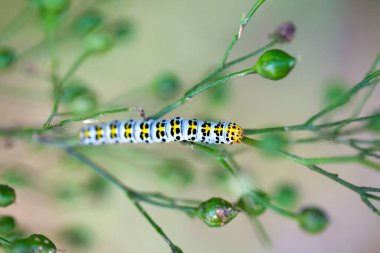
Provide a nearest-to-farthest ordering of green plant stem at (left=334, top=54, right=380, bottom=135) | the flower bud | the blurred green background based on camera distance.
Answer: green plant stem at (left=334, top=54, right=380, bottom=135) → the flower bud → the blurred green background

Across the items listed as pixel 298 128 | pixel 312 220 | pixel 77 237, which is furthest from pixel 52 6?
pixel 312 220

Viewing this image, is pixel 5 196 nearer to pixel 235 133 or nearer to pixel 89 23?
pixel 235 133

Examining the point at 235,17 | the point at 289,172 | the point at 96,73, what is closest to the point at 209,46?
the point at 235,17

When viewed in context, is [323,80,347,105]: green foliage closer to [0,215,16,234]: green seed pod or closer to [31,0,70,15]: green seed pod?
[31,0,70,15]: green seed pod

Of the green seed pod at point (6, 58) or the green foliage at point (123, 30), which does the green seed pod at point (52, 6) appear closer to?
the green seed pod at point (6, 58)

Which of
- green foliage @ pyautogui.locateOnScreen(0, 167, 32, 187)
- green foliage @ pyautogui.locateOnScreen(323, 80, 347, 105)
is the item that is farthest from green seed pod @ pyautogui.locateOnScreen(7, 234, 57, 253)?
green foliage @ pyautogui.locateOnScreen(323, 80, 347, 105)

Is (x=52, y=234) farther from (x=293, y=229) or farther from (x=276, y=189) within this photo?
(x=293, y=229)

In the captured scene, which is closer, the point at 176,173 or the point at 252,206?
the point at 252,206
